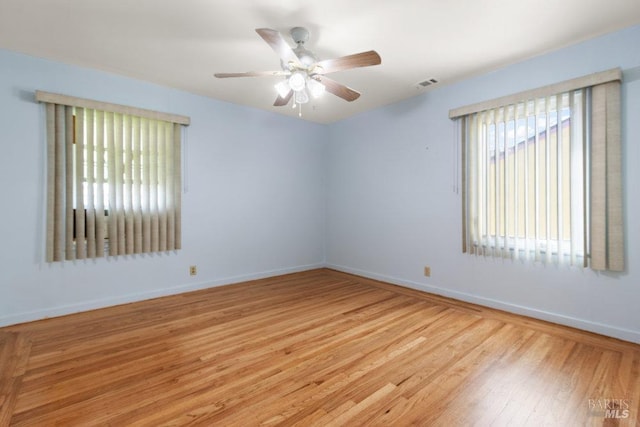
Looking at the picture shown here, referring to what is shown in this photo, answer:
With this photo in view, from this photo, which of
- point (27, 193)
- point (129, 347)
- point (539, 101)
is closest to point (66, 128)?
point (27, 193)

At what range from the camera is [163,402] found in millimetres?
1674

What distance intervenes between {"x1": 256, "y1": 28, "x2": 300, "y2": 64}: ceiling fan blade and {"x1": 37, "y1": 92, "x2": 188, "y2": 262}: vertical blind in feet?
7.14

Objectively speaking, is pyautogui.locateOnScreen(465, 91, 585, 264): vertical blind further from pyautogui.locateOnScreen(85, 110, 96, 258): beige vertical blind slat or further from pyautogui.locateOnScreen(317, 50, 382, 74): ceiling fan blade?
pyautogui.locateOnScreen(85, 110, 96, 258): beige vertical blind slat

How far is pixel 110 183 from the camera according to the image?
3240 mm

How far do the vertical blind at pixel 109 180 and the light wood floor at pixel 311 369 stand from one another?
32.7 inches

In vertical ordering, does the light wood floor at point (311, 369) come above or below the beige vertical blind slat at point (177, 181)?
below

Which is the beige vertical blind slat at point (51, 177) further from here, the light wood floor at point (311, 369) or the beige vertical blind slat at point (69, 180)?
the light wood floor at point (311, 369)

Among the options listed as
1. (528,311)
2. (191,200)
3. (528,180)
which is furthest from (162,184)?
(528,311)

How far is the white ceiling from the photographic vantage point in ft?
7.06

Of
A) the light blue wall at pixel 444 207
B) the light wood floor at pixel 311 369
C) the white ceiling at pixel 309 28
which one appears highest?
the white ceiling at pixel 309 28

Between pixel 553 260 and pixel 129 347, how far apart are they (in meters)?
3.84

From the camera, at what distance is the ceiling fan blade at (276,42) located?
6.22 feet

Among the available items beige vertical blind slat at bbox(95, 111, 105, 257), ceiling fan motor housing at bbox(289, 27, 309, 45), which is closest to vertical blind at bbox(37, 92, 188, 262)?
beige vertical blind slat at bbox(95, 111, 105, 257)

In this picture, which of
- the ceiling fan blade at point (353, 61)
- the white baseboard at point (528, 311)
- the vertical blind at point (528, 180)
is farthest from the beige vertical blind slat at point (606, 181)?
the ceiling fan blade at point (353, 61)
